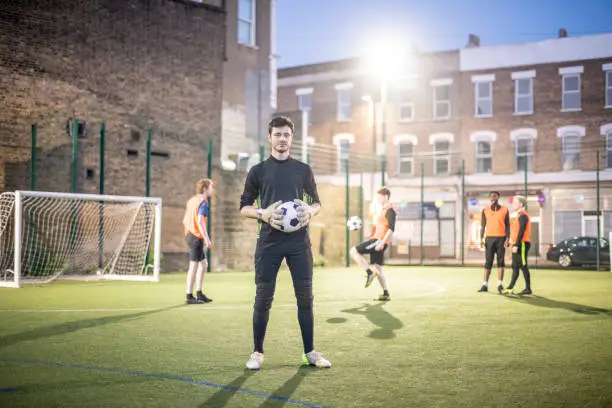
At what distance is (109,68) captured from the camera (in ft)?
76.8

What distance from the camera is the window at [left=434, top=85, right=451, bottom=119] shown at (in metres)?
39.9

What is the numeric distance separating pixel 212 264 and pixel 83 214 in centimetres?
546

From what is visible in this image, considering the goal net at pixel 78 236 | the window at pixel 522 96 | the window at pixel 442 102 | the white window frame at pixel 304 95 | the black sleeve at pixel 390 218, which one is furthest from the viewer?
the white window frame at pixel 304 95

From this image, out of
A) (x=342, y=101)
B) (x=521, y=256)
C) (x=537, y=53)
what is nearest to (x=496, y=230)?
(x=521, y=256)

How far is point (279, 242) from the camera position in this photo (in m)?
6.16

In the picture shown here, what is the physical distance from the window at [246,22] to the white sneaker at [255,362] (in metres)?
25.0

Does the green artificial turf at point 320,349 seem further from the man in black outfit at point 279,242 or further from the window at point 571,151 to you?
the window at point 571,151

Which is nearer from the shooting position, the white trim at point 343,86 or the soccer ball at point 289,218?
the soccer ball at point 289,218

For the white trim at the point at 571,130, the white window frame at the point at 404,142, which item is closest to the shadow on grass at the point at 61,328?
the white window frame at the point at 404,142

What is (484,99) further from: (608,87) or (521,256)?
(521,256)

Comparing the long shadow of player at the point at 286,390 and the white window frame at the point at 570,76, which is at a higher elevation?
the white window frame at the point at 570,76

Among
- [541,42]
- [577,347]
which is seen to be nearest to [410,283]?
[577,347]

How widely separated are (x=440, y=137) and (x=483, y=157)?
106 inches

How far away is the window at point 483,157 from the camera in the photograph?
38562mm
